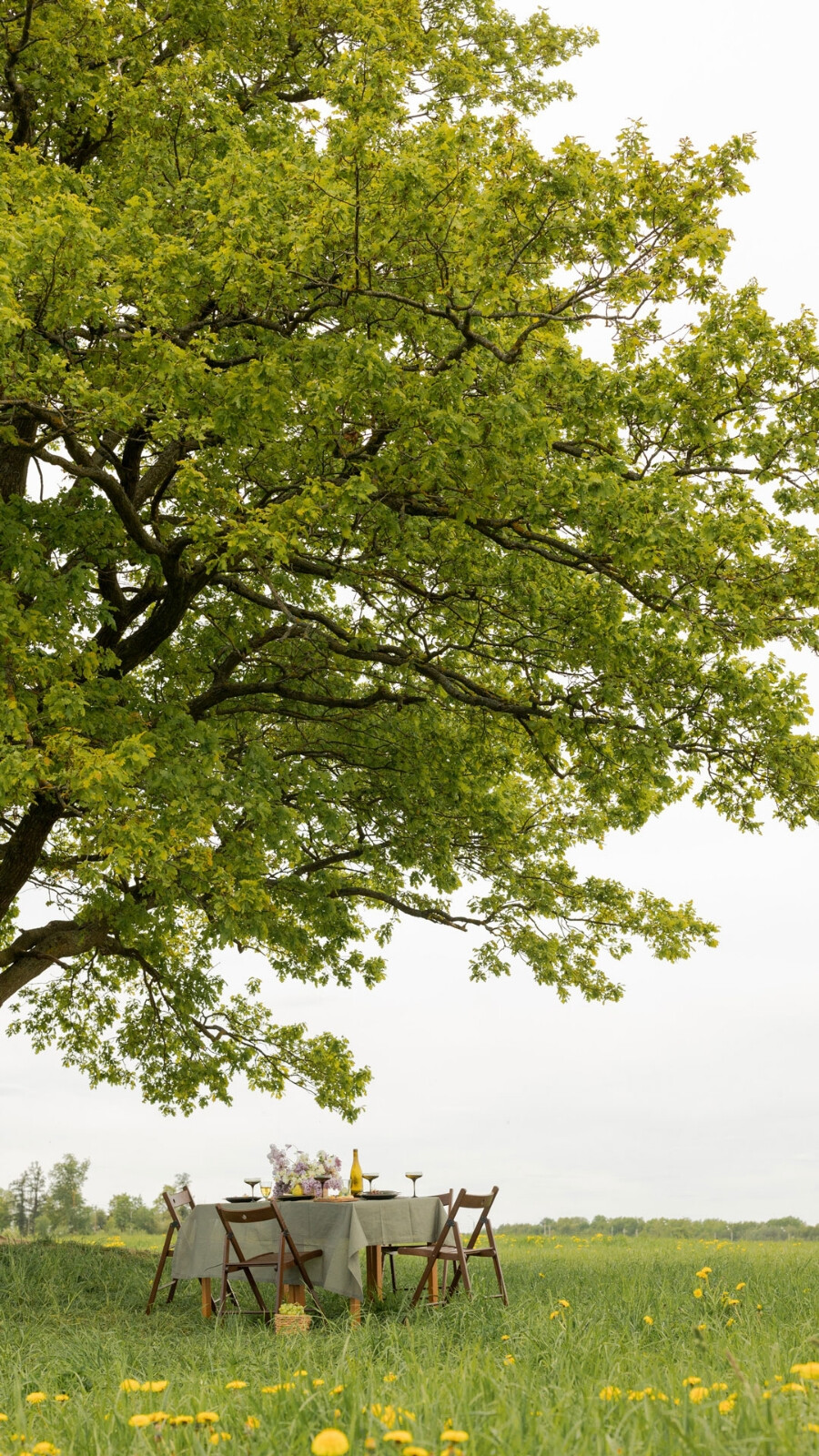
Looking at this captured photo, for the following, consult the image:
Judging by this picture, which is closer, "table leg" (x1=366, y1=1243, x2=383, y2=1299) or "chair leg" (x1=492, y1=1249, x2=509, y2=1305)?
"chair leg" (x1=492, y1=1249, x2=509, y2=1305)

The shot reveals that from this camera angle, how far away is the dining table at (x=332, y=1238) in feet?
24.8

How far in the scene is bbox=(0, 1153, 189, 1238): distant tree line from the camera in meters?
18.5

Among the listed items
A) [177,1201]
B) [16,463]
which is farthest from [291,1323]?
[16,463]

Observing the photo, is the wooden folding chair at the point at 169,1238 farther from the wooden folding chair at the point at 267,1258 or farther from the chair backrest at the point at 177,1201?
the wooden folding chair at the point at 267,1258

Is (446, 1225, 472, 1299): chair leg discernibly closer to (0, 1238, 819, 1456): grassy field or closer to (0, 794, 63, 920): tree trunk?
(0, 1238, 819, 1456): grassy field

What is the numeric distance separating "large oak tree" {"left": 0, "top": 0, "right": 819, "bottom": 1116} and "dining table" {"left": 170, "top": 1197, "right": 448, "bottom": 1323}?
2.19 metres

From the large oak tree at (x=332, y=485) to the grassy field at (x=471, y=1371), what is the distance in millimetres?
2982

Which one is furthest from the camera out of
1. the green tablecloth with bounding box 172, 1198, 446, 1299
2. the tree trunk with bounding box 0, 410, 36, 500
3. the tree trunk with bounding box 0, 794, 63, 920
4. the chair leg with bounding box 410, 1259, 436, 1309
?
the tree trunk with bounding box 0, 410, 36, 500

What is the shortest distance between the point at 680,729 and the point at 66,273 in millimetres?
5770

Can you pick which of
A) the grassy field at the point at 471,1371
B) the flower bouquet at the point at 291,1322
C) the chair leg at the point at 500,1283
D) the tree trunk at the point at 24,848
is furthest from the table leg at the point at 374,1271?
the tree trunk at the point at 24,848

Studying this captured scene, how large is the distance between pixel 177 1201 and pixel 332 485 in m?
6.96

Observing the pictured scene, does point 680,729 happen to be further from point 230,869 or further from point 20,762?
point 20,762

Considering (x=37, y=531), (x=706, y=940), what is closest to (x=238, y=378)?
(x=37, y=531)

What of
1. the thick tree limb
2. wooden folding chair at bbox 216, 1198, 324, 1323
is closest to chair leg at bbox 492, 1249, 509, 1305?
wooden folding chair at bbox 216, 1198, 324, 1323
